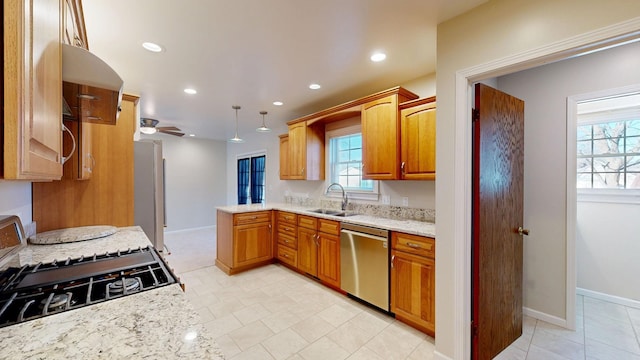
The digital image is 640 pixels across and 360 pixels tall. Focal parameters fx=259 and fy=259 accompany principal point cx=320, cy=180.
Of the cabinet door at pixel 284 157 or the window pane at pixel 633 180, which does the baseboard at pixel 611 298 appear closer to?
the window pane at pixel 633 180

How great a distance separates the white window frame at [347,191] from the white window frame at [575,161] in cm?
190

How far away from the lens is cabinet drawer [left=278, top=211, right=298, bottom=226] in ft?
12.3

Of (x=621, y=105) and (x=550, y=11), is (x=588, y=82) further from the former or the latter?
(x=550, y=11)

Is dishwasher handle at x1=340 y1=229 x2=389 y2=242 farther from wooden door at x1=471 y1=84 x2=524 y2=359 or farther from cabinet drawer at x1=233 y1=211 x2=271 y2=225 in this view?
cabinet drawer at x1=233 y1=211 x2=271 y2=225

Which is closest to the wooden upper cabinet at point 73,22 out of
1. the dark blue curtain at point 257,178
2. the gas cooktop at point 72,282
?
the gas cooktop at point 72,282

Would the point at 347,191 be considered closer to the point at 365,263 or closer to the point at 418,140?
the point at 365,263

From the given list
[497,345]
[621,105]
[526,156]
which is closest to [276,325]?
[497,345]

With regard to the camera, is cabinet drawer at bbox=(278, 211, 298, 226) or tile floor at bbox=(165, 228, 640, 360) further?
cabinet drawer at bbox=(278, 211, 298, 226)

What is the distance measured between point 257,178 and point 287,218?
9.34 feet

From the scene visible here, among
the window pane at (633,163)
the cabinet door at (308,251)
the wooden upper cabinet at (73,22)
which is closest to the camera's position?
the wooden upper cabinet at (73,22)

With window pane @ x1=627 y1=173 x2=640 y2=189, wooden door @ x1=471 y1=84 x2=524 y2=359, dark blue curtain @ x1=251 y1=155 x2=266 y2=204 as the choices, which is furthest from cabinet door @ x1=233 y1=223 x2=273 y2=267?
window pane @ x1=627 y1=173 x2=640 y2=189

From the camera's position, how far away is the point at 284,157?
15.0ft

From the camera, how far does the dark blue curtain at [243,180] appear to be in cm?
690

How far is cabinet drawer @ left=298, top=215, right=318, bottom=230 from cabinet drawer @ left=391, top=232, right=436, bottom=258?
1.19 meters
